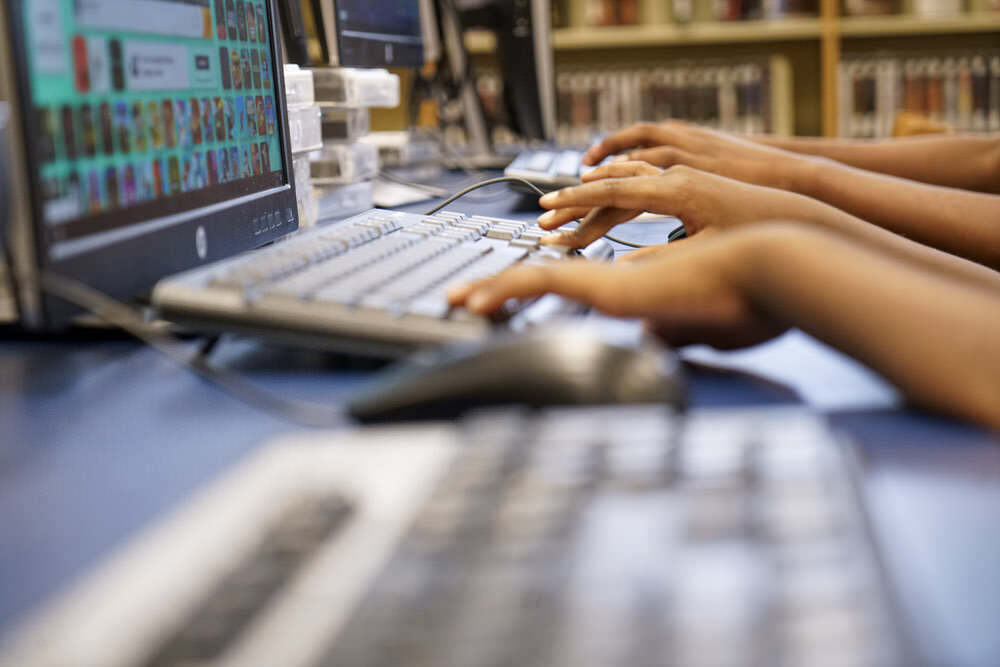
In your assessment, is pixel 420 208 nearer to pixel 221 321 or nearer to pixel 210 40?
pixel 210 40

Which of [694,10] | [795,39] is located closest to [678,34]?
[694,10]

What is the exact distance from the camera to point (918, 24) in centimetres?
327

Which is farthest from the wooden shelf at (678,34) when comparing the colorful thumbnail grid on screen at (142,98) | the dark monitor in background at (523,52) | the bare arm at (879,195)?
the colorful thumbnail grid on screen at (142,98)

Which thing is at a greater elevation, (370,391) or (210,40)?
(210,40)

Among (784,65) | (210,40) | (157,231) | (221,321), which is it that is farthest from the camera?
(784,65)

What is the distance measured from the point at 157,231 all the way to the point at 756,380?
423 millimetres

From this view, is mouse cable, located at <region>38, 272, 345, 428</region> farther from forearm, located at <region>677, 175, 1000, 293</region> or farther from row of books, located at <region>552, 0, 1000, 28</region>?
row of books, located at <region>552, 0, 1000, 28</region>

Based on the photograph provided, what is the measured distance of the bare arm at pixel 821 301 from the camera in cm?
43

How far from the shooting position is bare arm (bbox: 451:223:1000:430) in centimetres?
43

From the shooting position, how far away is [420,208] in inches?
52.4

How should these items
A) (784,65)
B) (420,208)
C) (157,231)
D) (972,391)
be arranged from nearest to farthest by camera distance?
1. (972,391)
2. (157,231)
3. (420,208)
4. (784,65)

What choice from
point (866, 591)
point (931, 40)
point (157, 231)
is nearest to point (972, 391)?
point (866, 591)

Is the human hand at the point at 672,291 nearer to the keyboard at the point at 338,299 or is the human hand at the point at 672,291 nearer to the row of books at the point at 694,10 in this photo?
the keyboard at the point at 338,299

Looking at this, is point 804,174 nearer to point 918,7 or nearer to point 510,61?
point 510,61
